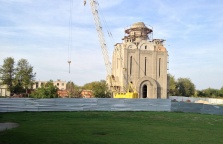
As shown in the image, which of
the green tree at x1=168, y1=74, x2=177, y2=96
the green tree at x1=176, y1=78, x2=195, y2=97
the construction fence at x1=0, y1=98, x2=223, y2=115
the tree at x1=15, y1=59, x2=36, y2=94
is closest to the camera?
the construction fence at x1=0, y1=98, x2=223, y2=115

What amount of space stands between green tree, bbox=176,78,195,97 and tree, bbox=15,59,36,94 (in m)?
54.7

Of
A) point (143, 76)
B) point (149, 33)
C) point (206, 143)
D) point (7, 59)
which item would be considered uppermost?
point (149, 33)

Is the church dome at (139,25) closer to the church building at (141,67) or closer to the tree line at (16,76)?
the church building at (141,67)

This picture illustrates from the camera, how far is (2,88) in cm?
7812

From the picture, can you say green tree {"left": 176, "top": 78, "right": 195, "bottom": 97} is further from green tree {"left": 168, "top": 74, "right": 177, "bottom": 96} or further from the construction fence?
the construction fence

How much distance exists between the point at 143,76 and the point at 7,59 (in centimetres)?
3501

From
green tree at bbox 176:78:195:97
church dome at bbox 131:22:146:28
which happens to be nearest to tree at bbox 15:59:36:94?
church dome at bbox 131:22:146:28

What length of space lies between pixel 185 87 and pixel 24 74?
60.0 m

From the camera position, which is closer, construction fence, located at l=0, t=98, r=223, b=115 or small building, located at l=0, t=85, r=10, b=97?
construction fence, located at l=0, t=98, r=223, b=115

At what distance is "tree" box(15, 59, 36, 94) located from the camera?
72750 millimetres

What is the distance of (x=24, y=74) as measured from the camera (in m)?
72.8

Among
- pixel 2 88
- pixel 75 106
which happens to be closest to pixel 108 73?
pixel 2 88

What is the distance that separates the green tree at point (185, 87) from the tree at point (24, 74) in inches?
2153

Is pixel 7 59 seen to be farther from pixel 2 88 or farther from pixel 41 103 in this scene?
pixel 41 103
